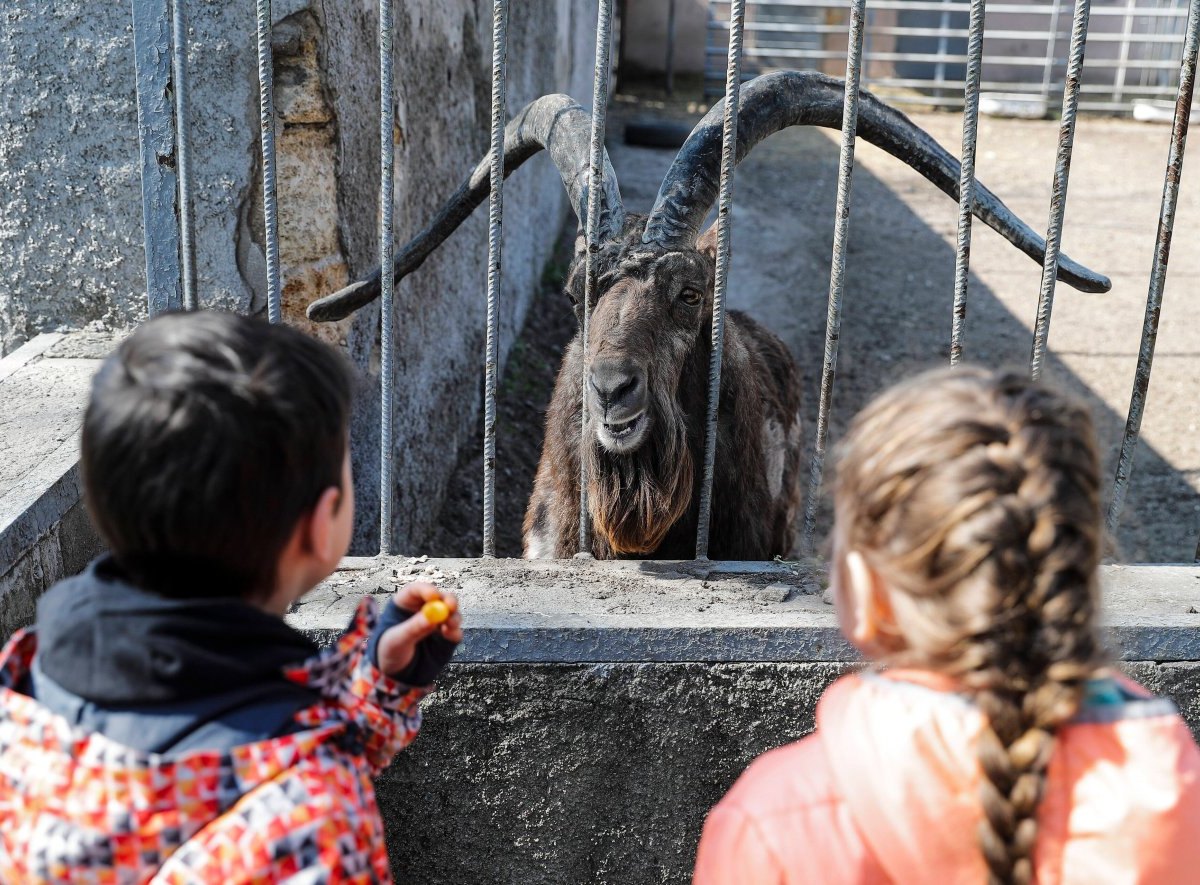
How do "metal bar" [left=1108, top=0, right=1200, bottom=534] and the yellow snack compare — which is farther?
"metal bar" [left=1108, top=0, right=1200, bottom=534]

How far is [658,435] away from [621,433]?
0.34 m

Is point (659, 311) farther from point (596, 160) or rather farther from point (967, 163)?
point (967, 163)

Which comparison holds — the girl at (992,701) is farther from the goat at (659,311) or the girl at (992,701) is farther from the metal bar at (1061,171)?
the goat at (659,311)

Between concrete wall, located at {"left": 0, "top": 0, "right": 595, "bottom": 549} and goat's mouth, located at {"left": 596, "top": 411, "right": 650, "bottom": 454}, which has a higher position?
concrete wall, located at {"left": 0, "top": 0, "right": 595, "bottom": 549}

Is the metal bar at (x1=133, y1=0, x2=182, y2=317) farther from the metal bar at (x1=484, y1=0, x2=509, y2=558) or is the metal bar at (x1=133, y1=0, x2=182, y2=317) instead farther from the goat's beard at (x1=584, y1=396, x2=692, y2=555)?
the goat's beard at (x1=584, y1=396, x2=692, y2=555)

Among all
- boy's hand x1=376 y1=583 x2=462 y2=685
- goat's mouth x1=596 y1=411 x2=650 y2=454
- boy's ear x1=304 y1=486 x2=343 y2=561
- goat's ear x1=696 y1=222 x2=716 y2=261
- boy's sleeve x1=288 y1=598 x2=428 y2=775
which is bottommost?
goat's mouth x1=596 y1=411 x2=650 y2=454

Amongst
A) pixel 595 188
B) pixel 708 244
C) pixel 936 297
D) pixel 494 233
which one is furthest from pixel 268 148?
pixel 936 297

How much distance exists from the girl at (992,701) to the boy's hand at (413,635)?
487 millimetres

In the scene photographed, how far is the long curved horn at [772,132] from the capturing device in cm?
323

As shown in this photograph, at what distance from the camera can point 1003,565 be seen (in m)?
1.25

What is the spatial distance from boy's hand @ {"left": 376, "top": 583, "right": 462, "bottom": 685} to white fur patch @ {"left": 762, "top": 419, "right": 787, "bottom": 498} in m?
2.88

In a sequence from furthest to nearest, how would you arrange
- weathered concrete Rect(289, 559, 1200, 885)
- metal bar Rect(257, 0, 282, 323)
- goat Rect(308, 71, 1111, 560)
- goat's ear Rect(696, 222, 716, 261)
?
goat's ear Rect(696, 222, 716, 261)
goat Rect(308, 71, 1111, 560)
metal bar Rect(257, 0, 282, 323)
weathered concrete Rect(289, 559, 1200, 885)

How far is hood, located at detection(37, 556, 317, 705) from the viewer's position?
1.33 m

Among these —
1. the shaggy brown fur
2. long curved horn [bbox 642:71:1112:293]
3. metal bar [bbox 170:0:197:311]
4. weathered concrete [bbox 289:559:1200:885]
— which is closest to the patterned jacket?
weathered concrete [bbox 289:559:1200:885]
